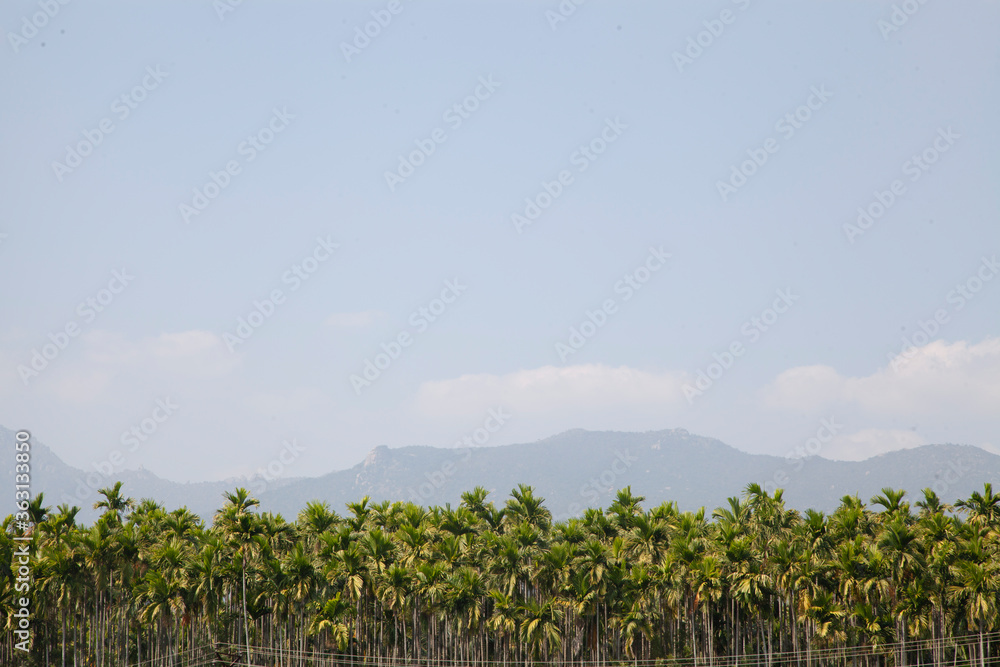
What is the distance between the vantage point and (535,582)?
2707 inches

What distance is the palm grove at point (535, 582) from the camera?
64.2m

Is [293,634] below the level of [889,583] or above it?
below

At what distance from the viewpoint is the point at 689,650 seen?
74438 mm

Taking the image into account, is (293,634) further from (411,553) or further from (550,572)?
(550,572)

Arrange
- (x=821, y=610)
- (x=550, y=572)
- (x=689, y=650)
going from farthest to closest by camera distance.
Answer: (x=689, y=650), (x=550, y=572), (x=821, y=610)

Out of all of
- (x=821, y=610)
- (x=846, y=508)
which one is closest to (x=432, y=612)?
(x=821, y=610)

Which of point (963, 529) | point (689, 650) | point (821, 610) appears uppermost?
point (963, 529)

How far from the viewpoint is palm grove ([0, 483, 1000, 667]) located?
211ft

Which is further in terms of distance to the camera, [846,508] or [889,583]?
[846,508]

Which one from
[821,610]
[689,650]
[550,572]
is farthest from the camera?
[689,650]

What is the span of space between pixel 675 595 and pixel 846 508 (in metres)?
15.7

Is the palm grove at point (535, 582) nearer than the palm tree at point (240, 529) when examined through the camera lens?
Yes

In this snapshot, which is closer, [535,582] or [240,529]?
[535,582]

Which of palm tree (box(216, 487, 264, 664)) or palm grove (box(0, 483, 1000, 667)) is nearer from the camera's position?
palm grove (box(0, 483, 1000, 667))
